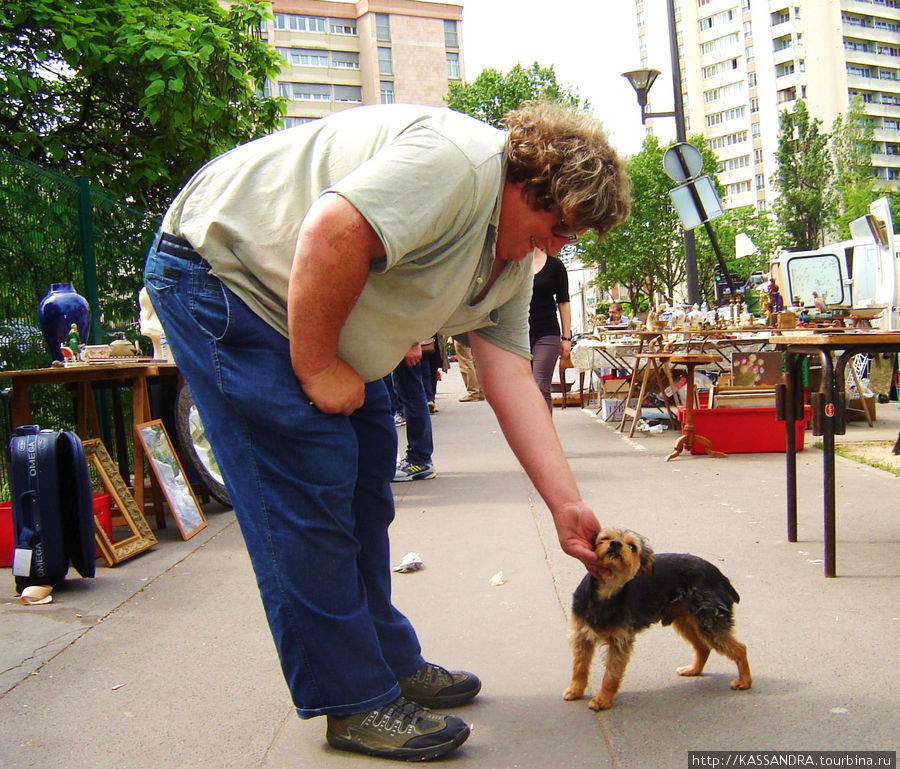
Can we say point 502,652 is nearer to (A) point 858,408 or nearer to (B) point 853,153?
(A) point 858,408

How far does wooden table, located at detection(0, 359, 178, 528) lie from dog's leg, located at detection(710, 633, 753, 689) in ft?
12.0

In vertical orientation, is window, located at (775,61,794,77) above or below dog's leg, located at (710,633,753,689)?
above

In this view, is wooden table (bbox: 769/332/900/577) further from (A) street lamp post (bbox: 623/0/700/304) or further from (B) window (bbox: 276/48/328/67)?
(B) window (bbox: 276/48/328/67)

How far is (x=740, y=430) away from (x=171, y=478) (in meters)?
5.08

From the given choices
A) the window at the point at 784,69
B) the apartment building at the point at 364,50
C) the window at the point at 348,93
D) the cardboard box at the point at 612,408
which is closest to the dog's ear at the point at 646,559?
the cardboard box at the point at 612,408

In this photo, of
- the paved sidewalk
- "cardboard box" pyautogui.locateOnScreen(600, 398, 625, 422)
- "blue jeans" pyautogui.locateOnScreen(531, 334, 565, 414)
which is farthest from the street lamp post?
the paved sidewalk

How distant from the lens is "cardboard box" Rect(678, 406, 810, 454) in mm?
8538

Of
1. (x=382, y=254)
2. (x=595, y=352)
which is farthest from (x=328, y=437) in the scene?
(x=595, y=352)

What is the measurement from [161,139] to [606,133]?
9.43 metres

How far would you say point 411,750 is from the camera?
2545 millimetres

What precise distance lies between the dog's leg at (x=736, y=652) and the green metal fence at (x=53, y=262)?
4770 mm

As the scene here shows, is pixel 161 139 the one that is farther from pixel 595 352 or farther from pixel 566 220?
pixel 566 220

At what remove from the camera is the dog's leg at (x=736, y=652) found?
9.77 ft

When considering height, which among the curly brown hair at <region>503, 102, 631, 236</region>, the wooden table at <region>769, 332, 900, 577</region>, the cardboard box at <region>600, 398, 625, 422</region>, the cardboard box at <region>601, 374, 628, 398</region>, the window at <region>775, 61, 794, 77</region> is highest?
the window at <region>775, 61, 794, 77</region>
